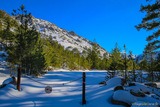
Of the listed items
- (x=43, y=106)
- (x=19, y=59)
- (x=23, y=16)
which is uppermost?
(x=23, y=16)

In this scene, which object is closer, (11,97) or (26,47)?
(11,97)

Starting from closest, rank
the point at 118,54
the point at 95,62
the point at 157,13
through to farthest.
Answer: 1. the point at 157,13
2. the point at 118,54
3. the point at 95,62

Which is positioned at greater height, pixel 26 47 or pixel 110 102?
pixel 26 47

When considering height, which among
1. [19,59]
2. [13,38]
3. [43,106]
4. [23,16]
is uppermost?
[23,16]

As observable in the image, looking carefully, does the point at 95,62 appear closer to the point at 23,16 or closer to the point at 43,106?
the point at 23,16

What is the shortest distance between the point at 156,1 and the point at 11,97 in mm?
10692

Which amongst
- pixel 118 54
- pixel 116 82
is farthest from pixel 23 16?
pixel 118 54

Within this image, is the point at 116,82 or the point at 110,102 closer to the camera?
the point at 110,102

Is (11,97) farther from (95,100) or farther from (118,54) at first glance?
(118,54)

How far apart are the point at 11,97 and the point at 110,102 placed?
550cm

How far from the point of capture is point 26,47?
2700 centimetres

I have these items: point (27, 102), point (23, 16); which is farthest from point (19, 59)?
point (27, 102)

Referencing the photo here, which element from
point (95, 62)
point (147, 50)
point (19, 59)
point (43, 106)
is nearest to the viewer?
point (43, 106)

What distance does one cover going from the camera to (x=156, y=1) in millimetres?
15977
